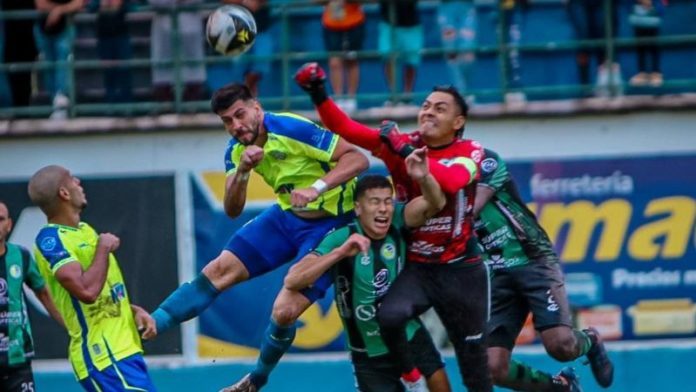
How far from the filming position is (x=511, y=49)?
17.1 metres

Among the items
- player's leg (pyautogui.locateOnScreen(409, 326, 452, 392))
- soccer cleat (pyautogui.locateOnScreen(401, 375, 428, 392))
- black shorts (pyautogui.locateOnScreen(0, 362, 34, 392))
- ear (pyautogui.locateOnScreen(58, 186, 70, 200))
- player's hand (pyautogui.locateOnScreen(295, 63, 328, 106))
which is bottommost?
black shorts (pyautogui.locateOnScreen(0, 362, 34, 392))

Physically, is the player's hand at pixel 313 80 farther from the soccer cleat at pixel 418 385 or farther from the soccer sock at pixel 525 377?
the soccer sock at pixel 525 377

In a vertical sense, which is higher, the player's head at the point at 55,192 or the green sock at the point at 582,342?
the player's head at the point at 55,192

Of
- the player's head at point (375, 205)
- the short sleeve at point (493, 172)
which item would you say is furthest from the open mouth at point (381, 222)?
the short sleeve at point (493, 172)

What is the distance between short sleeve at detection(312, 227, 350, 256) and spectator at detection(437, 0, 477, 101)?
5508mm

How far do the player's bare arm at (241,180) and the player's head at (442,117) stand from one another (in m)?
1.14

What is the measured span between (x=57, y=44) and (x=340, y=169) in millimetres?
6580

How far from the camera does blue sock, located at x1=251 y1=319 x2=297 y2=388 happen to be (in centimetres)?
1243

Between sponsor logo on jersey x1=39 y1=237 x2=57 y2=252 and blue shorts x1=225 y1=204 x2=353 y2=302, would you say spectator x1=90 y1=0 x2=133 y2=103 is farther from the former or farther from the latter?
sponsor logo on jersey x1=39 y1=237 x2=57 y2=252

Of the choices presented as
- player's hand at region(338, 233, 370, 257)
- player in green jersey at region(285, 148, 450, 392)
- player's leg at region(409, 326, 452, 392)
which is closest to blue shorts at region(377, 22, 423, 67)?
player in green jersey at region(285, 148, 450, 392)

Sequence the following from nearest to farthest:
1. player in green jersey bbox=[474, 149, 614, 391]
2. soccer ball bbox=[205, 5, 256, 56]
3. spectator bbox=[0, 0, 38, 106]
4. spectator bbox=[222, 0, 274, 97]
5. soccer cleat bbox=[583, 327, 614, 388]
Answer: soccer ball bbox=[205, 5, 256, 56]
player in green jersey bbox=[474, 149, 614, 391]
soccer cleat bbox=[583, 327, 614, 388]
spectator bbox=[222, 0, 274, 97]
spectator bbox=[0, 0, 38, 106]

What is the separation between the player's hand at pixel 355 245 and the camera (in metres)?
11.4

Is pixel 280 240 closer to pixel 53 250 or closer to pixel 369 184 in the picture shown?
pixel 369 184

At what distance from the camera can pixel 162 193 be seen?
1727 cm
